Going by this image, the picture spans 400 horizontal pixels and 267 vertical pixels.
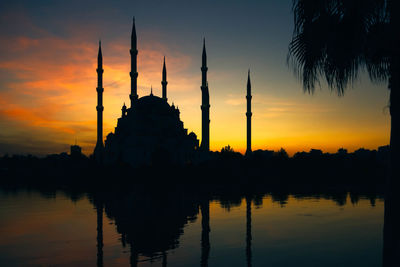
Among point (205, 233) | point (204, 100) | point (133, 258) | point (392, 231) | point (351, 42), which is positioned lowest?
point (205, 233)

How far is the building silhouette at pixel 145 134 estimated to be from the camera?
197 feet

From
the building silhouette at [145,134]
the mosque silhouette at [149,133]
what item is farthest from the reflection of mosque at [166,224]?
the building silhouette at [145,134]

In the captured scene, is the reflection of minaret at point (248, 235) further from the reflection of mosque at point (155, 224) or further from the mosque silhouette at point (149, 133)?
the mosque silhouette at point (149, 133)

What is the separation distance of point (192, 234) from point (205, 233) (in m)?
0.59

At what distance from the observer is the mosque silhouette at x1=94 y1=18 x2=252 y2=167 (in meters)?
58.8

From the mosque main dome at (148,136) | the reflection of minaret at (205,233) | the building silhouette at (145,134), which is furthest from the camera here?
the mosque main dome at (148,136)

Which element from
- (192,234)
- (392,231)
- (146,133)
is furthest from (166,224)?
(146,133)

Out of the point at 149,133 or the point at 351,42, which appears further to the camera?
the point at 149,133

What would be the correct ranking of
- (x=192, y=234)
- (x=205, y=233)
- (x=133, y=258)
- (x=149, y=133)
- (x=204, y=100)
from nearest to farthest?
(x=133, y=258) < (x=192, y=234) < (x=205, y=233) < (x=204, y=100) < (x=149, y=133)

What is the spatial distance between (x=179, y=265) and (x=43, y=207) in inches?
656

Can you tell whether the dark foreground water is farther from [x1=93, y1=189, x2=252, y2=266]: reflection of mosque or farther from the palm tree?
the palm tree

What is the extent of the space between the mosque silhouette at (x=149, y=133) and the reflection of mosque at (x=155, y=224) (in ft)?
103

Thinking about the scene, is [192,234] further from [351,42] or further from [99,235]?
[351,42]

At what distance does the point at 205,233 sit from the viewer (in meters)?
14.8
